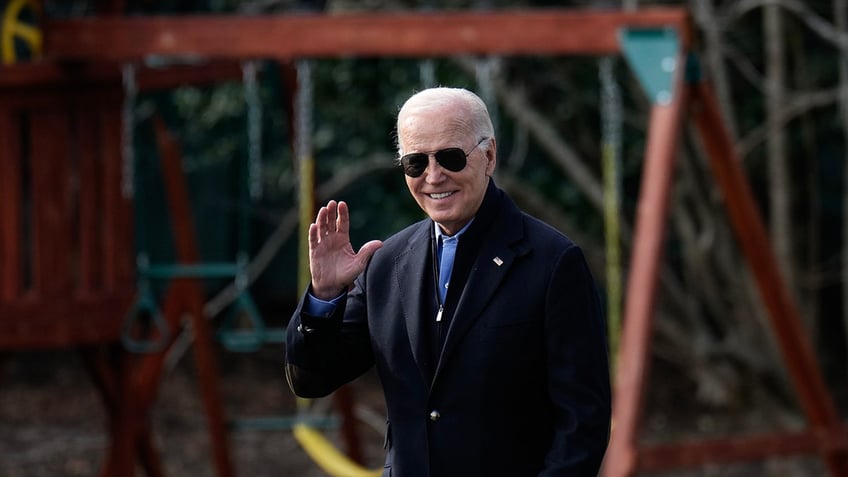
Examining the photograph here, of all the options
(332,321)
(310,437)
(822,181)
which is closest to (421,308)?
(332,321)

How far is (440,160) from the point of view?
2.40m

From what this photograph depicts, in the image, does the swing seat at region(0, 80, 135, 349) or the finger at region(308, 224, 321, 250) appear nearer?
the finger at region(308, 224, 321, 250)

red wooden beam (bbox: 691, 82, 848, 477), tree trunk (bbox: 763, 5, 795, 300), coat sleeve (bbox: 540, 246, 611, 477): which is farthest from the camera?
tree trunk (bbox: 763, 5, 795, 300)

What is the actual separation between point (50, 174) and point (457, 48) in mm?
1825

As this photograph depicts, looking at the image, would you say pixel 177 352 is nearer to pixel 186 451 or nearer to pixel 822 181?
pixel 186 451

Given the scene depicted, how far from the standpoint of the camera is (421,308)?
8.08ft

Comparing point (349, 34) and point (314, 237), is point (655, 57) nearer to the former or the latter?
point (349, 34)

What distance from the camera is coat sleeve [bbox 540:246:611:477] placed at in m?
2.38

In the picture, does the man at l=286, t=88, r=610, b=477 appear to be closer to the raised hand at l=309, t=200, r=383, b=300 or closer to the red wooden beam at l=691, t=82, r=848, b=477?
the raised hand at l=309, t=200, r=383, b=300

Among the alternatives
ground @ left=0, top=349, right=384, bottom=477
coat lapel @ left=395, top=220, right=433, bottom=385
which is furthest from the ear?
ground @ left=0, top=349, right=384, bottom=477

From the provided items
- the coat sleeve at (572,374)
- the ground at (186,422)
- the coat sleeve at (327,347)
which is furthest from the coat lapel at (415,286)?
the ground at (186,422)

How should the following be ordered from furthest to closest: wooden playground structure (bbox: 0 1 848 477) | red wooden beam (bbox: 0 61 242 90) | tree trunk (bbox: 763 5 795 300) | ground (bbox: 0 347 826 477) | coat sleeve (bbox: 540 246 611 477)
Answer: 1. ground (bbox: 0 347 826 477)
2. tree trunk (bbox: 763 5 795 300)
3. red wooden beam (bbox: 0 61 242 90)
4. wooden playground structure (bbox: 0 1 848 477)
5. coat sleeve (bbox: 540 246 611 477)

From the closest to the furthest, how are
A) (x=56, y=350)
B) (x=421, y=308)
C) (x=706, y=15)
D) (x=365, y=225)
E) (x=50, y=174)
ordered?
(x=421, y=308), (x=50, y=174), (x=706, y=15), (x=365, y=225), (x=56, y=350)

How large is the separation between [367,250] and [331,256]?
3.0 inches
